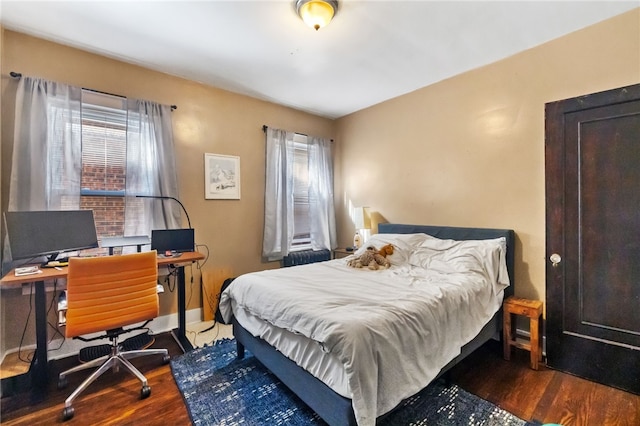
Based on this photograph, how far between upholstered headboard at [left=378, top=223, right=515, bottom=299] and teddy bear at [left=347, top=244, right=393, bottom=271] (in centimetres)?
59

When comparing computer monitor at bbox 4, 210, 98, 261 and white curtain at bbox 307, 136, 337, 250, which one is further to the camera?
white curtain at bbox 307, 136, 337, 250

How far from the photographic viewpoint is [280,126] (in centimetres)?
397

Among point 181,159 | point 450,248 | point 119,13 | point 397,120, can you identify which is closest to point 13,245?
point 181,159

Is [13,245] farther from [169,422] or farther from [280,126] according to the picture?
[280,126]

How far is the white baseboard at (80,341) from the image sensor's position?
2467mm

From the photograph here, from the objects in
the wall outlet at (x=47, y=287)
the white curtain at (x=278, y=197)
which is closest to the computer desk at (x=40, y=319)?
the wall outlet at (x=47, y=287)

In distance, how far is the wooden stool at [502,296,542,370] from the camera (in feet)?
7.32

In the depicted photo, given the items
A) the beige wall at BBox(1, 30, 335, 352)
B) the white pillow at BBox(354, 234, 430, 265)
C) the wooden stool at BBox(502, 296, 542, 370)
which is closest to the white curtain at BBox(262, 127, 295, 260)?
the beige wall at BBox(1, 30, 335, 352)

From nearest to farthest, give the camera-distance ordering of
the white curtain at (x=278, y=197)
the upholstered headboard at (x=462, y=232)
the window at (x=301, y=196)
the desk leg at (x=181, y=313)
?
the upholstered headboard at (x=462, y=232)
the desk leg at (x=181, y=313)
the white curtain at (x=278, y=197)
the window at (x=301, y=196)

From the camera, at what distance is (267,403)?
183 centimetres

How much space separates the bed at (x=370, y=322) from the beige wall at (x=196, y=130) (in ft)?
4.23

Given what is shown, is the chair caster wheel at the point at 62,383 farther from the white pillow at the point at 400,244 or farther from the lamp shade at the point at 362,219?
the lamp shade at the point at 362,219

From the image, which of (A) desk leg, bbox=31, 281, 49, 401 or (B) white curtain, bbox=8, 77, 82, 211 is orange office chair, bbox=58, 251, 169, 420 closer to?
(A) desk leg, bbox=31, 281, 49, 401

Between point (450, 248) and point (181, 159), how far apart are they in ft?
10.0
